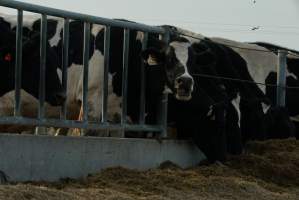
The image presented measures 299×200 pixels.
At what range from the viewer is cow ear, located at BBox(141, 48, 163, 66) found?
10812mm

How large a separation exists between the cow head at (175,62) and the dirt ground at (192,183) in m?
1.02

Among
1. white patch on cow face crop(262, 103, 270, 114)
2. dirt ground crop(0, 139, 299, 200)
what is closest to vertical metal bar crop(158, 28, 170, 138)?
dirt ground crop(0, 139, 299, 200)

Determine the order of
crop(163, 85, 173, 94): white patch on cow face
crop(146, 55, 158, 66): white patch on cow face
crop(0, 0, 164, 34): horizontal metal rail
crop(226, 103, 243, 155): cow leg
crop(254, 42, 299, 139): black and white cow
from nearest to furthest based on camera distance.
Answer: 1. crop(0, 0, 164, 34): horizontal metal rail
2. crop(146, 55, 158, 66): white patch on cow face
3. crop(163, 85, 173, 94): white patch on cow face
4. crop(226, 103, 243, 155): cow leg
5. crop(254, 42, 299, 139): black and white cow

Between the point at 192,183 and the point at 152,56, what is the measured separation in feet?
9.07

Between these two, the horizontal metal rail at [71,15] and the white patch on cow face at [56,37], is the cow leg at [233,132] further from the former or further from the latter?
the white patch on cow face at [56,37]

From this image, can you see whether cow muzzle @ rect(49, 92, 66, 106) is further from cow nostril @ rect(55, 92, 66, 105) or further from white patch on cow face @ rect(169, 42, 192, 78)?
white patch on cow face @ rect(169, 42, 192, 78)

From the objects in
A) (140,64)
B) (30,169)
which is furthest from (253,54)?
(30,169)

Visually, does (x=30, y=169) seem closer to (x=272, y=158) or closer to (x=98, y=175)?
(x=98, y=175)

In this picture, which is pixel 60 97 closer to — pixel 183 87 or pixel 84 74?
pixel 84 74

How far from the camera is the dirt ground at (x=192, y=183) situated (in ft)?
23.5

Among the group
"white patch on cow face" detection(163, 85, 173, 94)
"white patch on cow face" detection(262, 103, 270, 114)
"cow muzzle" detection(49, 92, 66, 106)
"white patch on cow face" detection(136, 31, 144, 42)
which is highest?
"white patch on cow face" detection(136, 31, 144, 42)

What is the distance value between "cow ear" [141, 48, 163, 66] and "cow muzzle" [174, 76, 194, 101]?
14.3 inches

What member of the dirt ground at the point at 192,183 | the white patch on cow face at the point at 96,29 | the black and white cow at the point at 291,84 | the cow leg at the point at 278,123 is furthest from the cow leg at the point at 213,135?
the black and white cow at the point at 291,84

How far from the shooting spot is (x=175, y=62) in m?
11.3
